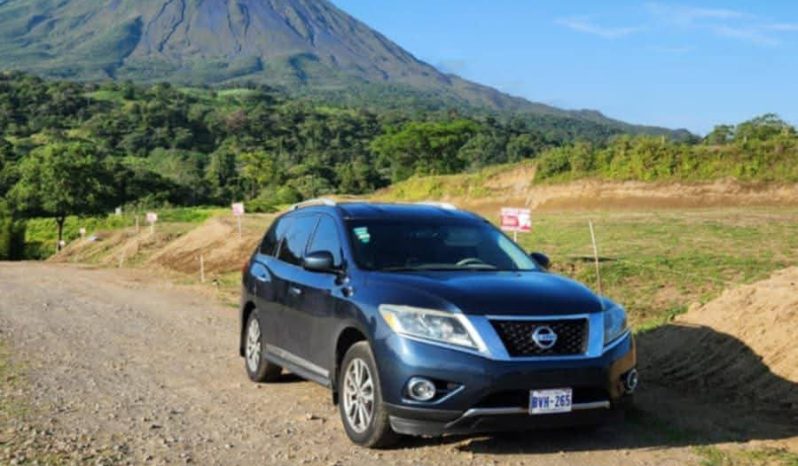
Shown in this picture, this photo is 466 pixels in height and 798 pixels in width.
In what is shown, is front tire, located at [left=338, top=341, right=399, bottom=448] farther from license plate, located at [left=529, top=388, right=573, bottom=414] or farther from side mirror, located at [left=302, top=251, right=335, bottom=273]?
license plate, located at [left=529, top=388, right=573, bottom=414]

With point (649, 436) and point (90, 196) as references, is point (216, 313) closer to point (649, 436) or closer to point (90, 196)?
point (649, 436)

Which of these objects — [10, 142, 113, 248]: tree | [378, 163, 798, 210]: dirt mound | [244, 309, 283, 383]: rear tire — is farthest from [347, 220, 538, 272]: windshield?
[10, 142, 113, 248]: tree

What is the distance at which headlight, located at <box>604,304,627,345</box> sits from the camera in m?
6.42

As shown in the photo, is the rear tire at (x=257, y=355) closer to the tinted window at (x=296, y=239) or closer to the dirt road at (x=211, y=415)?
the dirt road at (x=211, y=415)

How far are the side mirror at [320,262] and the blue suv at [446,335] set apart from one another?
11 mm

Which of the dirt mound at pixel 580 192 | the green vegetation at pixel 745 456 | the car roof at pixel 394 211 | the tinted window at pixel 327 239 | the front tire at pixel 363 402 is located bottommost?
the dirt mound at pixel 580 192

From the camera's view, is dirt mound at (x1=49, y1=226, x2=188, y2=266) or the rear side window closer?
the rear side window

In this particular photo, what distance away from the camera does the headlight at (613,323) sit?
6422 mm

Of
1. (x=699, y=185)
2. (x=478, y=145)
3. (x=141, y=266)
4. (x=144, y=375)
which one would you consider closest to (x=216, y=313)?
Result: (x=144, y=375)

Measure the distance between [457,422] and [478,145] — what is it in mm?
108199

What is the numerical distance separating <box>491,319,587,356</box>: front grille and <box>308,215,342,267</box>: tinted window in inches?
68.0

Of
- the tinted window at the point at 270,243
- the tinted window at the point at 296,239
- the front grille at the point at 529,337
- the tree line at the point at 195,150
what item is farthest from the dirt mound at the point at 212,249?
the tree line at the point at 195,150

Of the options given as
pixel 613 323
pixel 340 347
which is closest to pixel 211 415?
pixel 340 347

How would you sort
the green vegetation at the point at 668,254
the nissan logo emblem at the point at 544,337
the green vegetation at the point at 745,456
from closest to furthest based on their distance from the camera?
1. the nissan logo emblem at the point at 544,337
2. the green vegetation at the point at 745,456
3. the green vegetation at the point at 668,254
